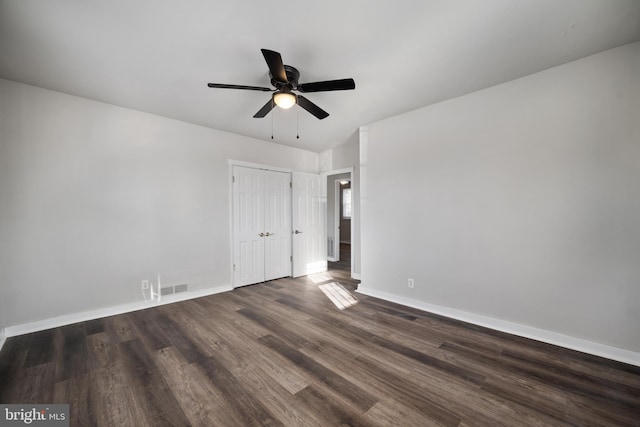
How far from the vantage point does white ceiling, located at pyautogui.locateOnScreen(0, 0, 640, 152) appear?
1771 millimetres

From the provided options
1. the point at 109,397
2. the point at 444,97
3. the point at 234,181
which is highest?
the point at 444,97

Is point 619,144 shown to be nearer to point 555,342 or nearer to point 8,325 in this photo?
point 555,342

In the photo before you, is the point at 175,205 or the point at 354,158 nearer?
the point at 175,205

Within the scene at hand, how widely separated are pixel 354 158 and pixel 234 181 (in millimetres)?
2379

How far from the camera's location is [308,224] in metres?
5.44

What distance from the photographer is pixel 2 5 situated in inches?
67.8

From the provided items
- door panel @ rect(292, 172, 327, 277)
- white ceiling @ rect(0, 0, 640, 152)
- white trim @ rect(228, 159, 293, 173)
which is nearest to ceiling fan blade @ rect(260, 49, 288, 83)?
white ceiling @ rect(0, 0, 640, 152)

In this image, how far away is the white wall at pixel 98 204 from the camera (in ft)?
8.95

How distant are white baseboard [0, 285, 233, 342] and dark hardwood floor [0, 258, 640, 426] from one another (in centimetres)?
9

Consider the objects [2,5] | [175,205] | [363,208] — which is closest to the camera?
[2,5]

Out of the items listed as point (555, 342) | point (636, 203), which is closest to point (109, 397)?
point (555, 342)

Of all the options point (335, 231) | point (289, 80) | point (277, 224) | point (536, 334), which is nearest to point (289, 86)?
point (289, 80)

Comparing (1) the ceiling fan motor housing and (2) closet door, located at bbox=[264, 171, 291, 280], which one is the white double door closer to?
(2) closet door, located at bbox=[264, 171, 291, 280]

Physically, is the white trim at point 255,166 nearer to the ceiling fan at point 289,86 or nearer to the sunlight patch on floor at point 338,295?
the ceiling fan at point 289,86
